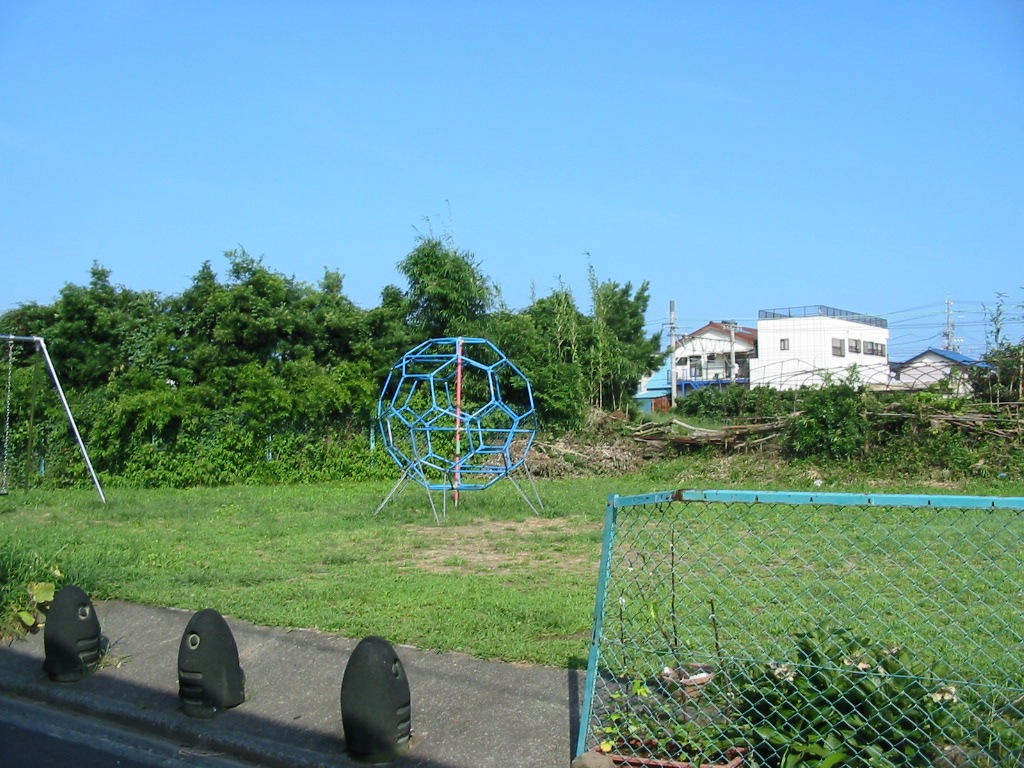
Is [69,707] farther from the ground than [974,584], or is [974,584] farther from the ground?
[974,584]

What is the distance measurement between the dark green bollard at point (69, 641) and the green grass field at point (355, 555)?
1.11m

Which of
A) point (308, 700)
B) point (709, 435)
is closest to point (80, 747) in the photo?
point (308, 700)

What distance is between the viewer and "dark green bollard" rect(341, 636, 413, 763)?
184 inches

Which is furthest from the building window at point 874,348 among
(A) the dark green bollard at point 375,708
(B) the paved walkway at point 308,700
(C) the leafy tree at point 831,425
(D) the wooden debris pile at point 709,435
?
(A) the dark green bollard at point 375,708

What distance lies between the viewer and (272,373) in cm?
1783

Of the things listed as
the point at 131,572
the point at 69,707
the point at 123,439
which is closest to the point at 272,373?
the point at 123,439

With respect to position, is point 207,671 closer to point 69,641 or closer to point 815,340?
point 69,641

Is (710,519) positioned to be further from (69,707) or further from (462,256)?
(462,256)

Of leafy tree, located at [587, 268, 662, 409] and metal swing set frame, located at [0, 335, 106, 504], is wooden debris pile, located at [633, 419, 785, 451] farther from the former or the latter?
metal swing set frame, located at [0, 335, 106, 504]

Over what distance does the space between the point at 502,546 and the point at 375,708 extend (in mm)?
5777

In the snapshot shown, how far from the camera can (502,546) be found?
10.4 m

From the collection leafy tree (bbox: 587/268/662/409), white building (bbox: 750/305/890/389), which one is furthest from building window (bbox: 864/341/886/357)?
leafy tree (bbox: 587/268/662/409)

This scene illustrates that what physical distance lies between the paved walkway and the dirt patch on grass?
2925mm

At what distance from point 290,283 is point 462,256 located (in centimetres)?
347
